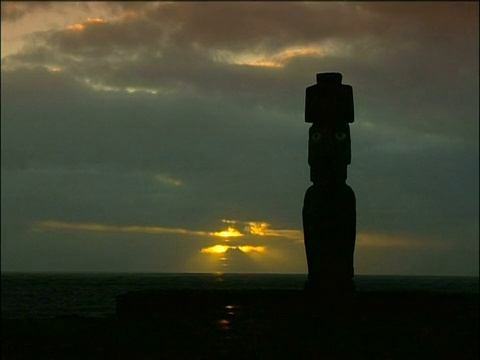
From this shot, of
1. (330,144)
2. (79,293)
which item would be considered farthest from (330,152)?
(79,293)

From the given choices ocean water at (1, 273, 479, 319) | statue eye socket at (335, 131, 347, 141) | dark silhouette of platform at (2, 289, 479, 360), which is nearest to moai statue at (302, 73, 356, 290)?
statue eye socket at (335, 131, 347, 141)

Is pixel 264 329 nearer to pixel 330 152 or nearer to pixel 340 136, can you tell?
pixel 330 152

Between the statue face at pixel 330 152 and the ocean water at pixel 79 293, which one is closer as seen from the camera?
the statue face at pixel 330 152

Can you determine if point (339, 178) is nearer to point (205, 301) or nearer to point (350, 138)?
point (350, 138)

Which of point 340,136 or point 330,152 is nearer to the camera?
point 330,152

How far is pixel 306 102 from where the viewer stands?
17.5 meters

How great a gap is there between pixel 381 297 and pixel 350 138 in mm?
3475

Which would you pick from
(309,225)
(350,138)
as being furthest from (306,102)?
(309,225)

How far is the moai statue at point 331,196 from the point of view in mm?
17000

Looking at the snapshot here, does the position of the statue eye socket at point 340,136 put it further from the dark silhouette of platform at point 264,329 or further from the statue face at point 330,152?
the dark silhouette of platform at point 264,329

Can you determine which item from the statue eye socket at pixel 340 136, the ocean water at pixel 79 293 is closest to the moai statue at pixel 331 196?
the statue eye socket at pixel 340 136

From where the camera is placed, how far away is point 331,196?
1705cm

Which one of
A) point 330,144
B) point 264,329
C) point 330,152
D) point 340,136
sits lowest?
point 264,329

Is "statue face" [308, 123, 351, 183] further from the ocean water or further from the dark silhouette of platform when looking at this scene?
the ocean water
